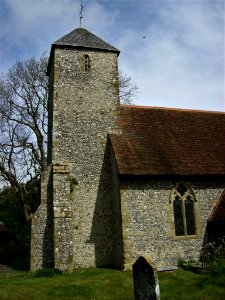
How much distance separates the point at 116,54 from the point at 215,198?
9677 mm

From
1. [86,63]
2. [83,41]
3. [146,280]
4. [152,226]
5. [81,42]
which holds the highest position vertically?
[83,41]

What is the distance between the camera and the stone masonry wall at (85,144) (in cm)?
1488

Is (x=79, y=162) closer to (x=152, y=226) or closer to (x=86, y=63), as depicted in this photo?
(x=152, y=226)

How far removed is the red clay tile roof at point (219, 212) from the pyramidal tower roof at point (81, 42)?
32.6ft

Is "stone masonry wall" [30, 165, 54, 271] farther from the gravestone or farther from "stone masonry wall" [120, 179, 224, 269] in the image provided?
the gravestone

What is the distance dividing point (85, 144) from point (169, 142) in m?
4.44

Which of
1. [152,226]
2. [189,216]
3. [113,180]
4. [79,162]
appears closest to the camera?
[152,226]

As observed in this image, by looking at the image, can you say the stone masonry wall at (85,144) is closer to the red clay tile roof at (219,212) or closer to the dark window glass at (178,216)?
the dark window glass at (178,216)

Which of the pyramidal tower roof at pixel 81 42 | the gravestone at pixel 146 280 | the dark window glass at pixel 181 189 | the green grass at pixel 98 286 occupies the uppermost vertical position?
the pyramidal tower roof at pixel 81 42

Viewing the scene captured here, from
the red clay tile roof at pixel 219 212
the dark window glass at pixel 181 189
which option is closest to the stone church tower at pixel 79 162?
the dark window glass at pixel 181 189

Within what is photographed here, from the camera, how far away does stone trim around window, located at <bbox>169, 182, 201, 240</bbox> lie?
48.1 ft

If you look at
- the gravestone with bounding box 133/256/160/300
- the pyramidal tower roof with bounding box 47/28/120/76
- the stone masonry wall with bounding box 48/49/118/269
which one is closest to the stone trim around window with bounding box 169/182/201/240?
the stone masonry wall with bounding box 48/49/118/269

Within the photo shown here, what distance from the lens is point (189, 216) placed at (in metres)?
15.1

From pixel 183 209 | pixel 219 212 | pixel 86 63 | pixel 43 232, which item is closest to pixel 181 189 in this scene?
pixel 183 209
